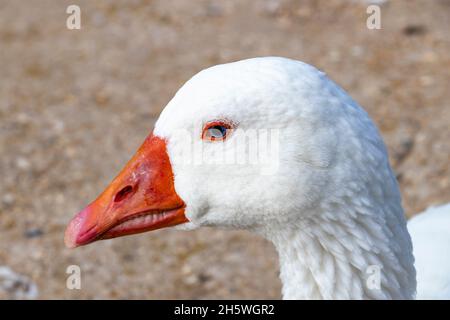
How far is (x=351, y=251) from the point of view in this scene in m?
2.55

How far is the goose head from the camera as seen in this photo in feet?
8.07

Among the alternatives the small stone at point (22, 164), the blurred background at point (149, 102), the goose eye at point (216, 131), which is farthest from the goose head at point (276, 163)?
the small stone at point (22, 164)

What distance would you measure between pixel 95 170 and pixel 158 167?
281 cm

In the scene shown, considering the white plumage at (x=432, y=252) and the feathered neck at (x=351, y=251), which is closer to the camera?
the feathered neck at (x=351, y=251)

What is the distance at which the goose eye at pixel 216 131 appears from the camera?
2.50 m

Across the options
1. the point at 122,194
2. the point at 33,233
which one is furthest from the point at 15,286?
the point at 122,194

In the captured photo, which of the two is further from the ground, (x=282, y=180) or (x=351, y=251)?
(x=282, y=180)

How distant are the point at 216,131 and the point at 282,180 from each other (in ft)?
0.86

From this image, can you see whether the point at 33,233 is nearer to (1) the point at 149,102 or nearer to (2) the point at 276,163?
(1) the point at 149,102

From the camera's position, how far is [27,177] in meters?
5.27

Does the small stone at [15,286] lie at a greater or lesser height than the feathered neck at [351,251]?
lesser

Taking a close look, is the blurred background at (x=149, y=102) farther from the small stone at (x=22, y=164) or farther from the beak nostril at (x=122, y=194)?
the beak nostril at (x=122, y=194)
